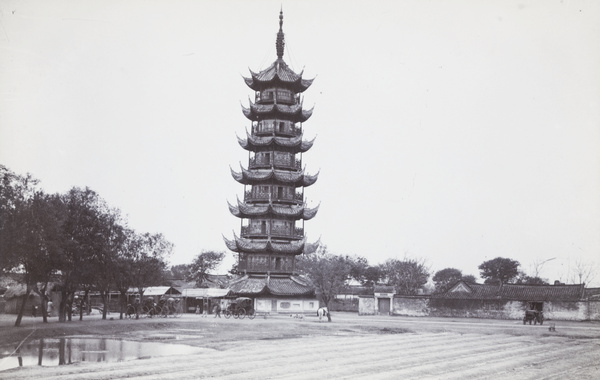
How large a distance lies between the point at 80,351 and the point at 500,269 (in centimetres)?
9252

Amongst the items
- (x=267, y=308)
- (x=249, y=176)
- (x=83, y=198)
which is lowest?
(x=267, y=308)

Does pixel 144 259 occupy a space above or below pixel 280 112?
below

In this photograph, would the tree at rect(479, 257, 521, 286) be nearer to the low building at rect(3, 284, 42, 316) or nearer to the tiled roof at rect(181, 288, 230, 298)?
the tiled roof at rect(181, 288, 230, 298)

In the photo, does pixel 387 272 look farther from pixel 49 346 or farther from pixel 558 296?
pixel 49 346

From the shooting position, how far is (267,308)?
55219 mm

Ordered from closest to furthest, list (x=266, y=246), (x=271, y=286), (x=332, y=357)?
(x=332, y=357)
(x=271, y=286)
(x=266, y=246)

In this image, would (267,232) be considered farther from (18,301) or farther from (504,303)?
(18,301)

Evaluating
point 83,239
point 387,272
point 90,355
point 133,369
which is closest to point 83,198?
point 83,239

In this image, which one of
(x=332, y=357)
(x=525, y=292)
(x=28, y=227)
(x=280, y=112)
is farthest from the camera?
(x=525, y=292)

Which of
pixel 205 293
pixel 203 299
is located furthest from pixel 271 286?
pixel 203 299

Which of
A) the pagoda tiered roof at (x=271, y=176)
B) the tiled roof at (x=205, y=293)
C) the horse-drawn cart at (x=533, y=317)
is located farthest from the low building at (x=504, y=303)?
the tiled roof at (x=205, y=293)

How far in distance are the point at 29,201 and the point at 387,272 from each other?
73.7 m

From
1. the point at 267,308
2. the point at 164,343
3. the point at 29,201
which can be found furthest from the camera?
the point at 267,308

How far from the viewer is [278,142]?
5941cm
